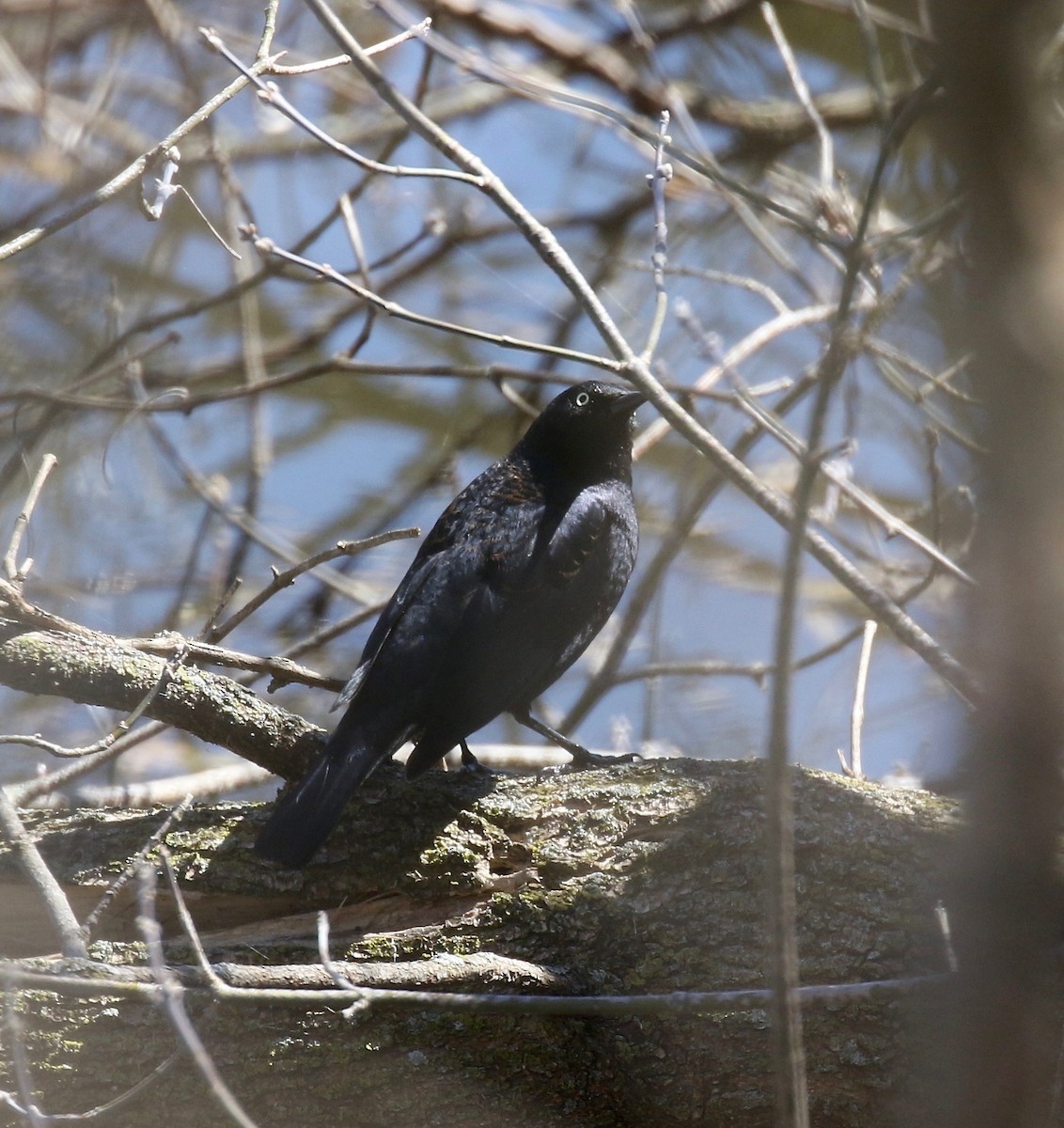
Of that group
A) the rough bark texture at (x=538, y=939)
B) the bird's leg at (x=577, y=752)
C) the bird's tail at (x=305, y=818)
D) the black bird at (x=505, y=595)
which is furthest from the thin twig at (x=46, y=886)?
the bird's leg at (x=577, y=752)

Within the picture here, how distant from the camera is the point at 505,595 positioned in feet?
10.9

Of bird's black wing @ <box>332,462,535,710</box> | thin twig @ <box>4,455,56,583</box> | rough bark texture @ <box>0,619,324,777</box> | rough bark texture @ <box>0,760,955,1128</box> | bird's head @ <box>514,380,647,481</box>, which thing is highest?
bird's head @ <box>514,380,647,481</box>

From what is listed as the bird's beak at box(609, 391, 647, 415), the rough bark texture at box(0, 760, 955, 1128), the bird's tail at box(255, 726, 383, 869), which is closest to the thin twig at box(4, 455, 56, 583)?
the rough bark texture at box(0, 760, 955, 1128)

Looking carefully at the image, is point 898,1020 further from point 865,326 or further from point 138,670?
point 138,670

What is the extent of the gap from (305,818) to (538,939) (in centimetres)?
52

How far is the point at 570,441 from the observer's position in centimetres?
384

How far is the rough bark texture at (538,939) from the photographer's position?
2.04 metres

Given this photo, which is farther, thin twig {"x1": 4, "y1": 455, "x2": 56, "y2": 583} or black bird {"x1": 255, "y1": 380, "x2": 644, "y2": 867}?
black bird {"x1": 255, "y1": 380, "x2": 644, "y2": 867}

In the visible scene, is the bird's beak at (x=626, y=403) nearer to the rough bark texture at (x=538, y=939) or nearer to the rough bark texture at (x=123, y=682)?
the rough bark texture at (x=538, y=939)

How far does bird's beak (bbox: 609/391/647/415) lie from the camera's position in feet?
12.5

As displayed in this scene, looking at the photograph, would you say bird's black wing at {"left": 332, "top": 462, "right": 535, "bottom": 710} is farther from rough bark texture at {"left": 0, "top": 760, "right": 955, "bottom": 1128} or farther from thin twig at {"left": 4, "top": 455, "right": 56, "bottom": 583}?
thin twig at {"left": 4, "top": 455, "right": 56, "bottom": 583}

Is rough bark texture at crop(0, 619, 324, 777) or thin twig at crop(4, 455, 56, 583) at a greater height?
thin twig at crop(4, 455, 56, 583)

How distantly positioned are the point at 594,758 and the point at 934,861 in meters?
1.17

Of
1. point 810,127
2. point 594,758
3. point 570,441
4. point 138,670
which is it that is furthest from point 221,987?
point 810,127
